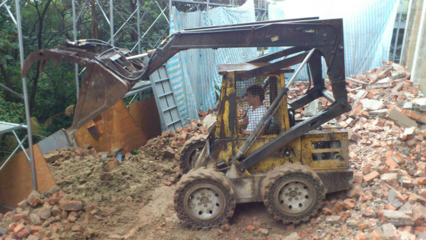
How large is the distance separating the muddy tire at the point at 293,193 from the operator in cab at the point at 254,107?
0.76 meters

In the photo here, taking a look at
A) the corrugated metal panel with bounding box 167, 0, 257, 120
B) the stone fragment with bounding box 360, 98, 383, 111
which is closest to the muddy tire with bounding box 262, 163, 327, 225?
the stone fragment with bounding box 360, 98, 383, 111

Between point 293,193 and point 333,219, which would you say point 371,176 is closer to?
point 333,219

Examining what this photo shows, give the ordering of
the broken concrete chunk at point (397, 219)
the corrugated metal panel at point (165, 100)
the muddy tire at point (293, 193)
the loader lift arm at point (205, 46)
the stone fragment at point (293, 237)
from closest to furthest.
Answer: the broken concrete chunk at point (397, 219) → the stone fragment at point (293, 237) → the loader lift arm at point (205, 46) → the muddy tire at point (293, 193) → the corrugated metal panel at point (165, 100)

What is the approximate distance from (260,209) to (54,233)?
3.04 meters

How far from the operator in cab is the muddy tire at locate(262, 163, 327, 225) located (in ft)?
2.50

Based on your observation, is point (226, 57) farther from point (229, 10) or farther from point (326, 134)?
point (326, 134)

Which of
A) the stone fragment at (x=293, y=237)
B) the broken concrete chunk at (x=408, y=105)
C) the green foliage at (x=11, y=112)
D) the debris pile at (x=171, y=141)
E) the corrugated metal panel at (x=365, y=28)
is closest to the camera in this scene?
Result: the stone fragment at (x=293, y=237)

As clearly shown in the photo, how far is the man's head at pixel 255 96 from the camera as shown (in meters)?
5.71

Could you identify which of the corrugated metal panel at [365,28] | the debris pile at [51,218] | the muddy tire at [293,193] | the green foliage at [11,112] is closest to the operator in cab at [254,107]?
the muddy tire at [293,193]

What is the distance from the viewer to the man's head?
18.7 feet

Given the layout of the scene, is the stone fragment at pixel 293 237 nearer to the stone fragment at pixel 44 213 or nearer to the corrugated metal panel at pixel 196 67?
the stone fragment at pixel 44 213

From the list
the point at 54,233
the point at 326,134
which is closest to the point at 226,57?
the point at 326,134

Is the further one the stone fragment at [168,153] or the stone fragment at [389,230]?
the stone fragment at [168,153]

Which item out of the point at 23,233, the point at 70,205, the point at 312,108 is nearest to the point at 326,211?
the point at 70,205
